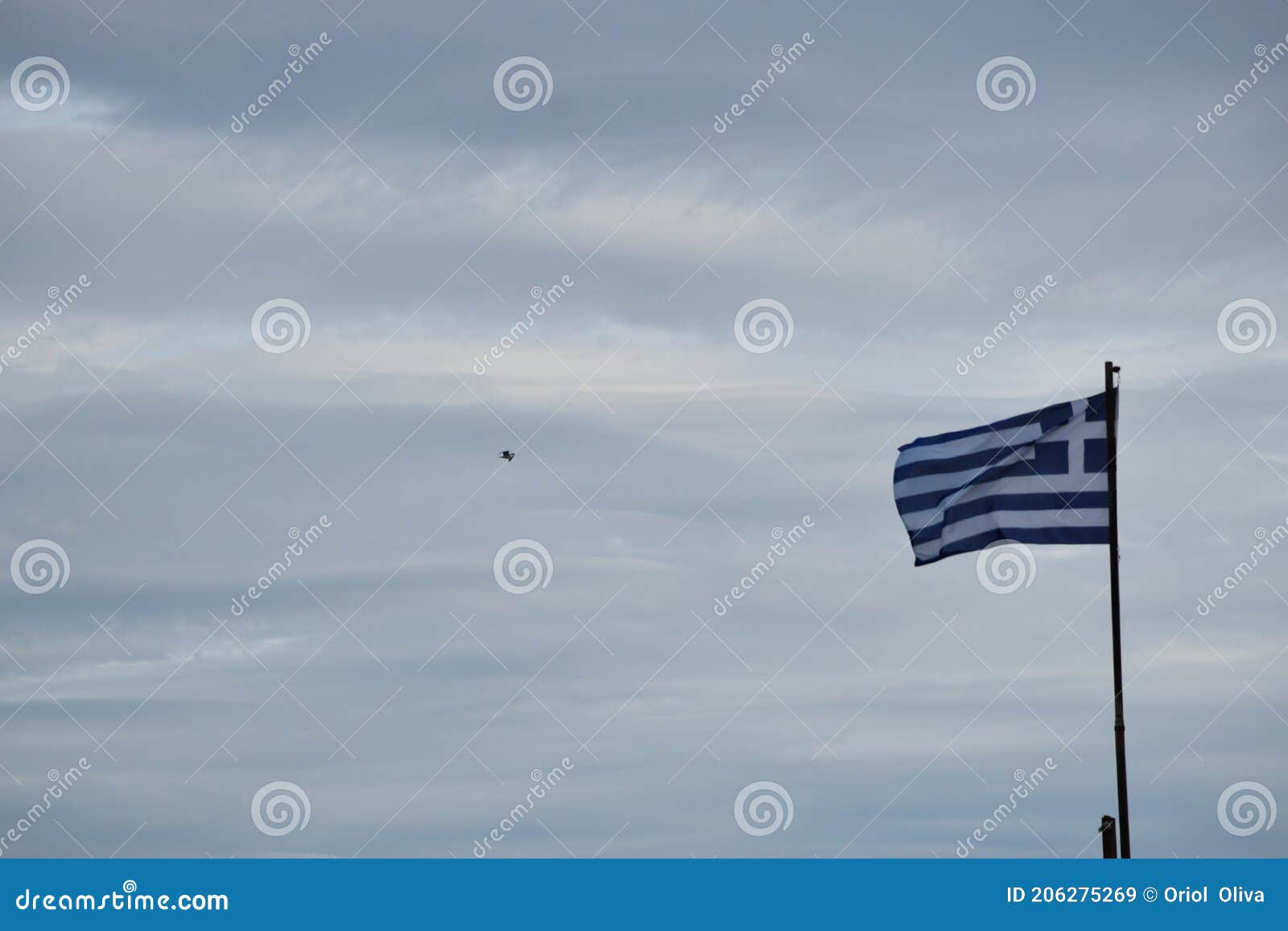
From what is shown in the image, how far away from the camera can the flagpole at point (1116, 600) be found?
39.2 m

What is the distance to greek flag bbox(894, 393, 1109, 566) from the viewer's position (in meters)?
42.5

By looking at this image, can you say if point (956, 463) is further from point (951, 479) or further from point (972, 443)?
point (972, 443)

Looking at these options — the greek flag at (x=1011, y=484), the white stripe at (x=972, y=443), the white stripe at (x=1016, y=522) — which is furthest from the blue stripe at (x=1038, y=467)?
the white stripe at (x=1016, y=522)

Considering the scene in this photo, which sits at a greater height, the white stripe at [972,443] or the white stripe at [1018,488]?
the white stripe at [972,443]

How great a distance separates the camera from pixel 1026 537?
43.4 meters

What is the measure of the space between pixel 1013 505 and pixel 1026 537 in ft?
2.40

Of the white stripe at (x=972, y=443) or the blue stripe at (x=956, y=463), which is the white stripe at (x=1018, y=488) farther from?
the white stripe at (x=972, y=443)

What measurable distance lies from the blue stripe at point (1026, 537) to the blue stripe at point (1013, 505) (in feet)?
1.31

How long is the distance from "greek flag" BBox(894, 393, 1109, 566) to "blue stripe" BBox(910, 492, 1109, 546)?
0.02m

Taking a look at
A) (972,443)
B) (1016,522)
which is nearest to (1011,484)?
(1016,522)

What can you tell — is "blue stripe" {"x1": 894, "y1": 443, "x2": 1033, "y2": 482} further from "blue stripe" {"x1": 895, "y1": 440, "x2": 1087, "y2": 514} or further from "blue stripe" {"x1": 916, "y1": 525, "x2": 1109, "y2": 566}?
"blue stripe" {"x1": 916, "y1": 525, "x2": 1109, "y2": 566}
